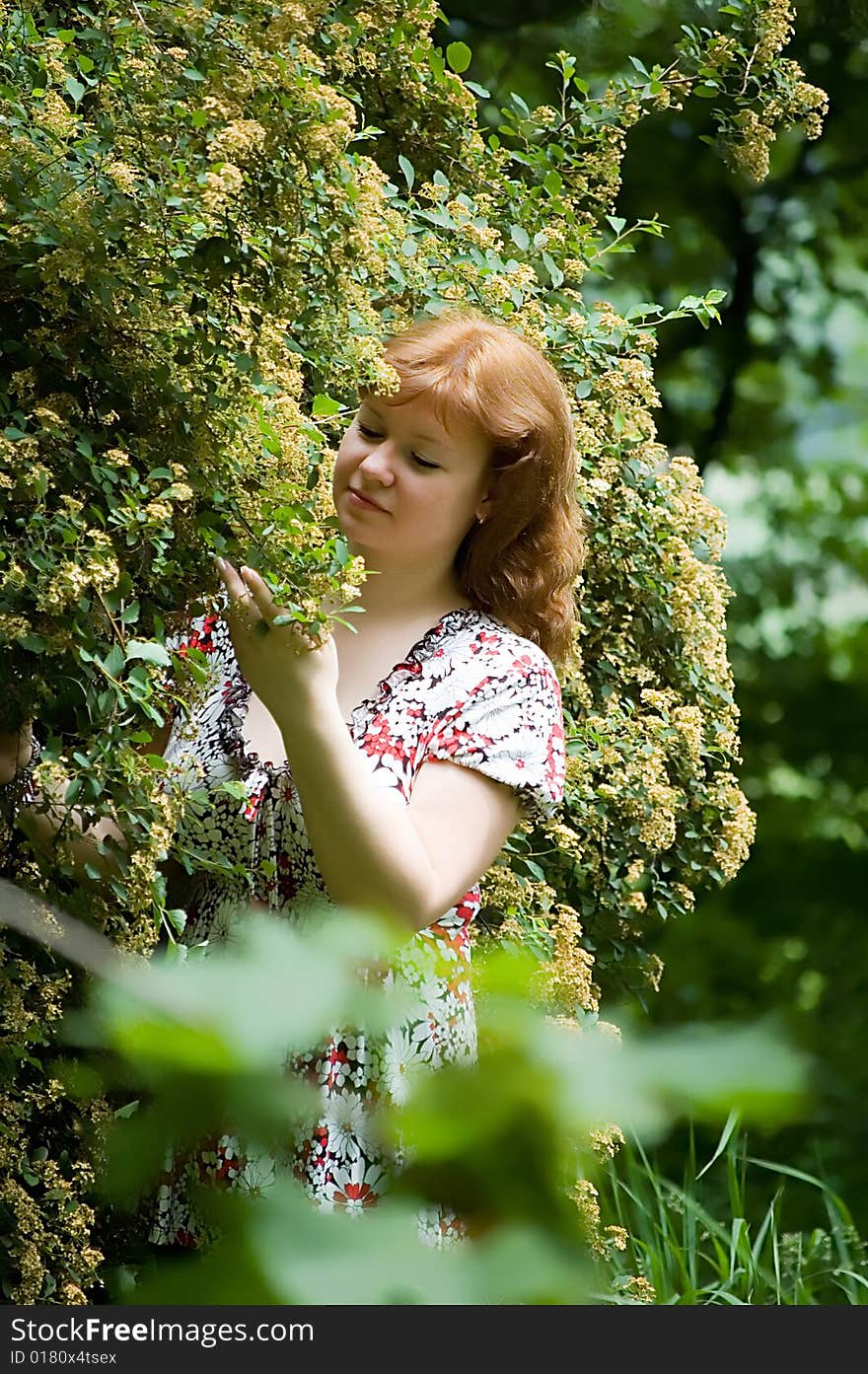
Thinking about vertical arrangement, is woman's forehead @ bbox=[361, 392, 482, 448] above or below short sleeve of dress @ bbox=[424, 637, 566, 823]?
above

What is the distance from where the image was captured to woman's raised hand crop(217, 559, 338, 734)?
61.8 inches

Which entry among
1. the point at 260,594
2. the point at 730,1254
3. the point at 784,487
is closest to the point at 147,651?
the point at 260,594

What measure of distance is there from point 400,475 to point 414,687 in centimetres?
25

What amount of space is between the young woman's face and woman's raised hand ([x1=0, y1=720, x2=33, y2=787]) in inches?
17.5

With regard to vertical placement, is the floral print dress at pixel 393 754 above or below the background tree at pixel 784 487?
below

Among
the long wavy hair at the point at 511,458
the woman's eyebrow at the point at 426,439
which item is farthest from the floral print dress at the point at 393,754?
the woman's eyebrow at the point at 426,439

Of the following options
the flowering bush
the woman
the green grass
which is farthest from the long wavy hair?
the green grass

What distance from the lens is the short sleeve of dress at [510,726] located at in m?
1.80

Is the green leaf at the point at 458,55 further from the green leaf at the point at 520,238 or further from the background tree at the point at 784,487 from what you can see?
the background tree at the point at 784,487

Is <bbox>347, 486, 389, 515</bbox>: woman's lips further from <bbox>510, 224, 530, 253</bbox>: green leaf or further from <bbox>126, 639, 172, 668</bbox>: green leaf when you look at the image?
<bbox>510, 224, 530, 253</bbox>: green leaf

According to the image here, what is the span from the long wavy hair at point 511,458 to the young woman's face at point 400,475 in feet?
0.06

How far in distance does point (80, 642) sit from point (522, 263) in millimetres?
1261

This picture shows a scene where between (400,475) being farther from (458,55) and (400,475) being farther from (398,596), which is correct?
(458,55)

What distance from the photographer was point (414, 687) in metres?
1.90
